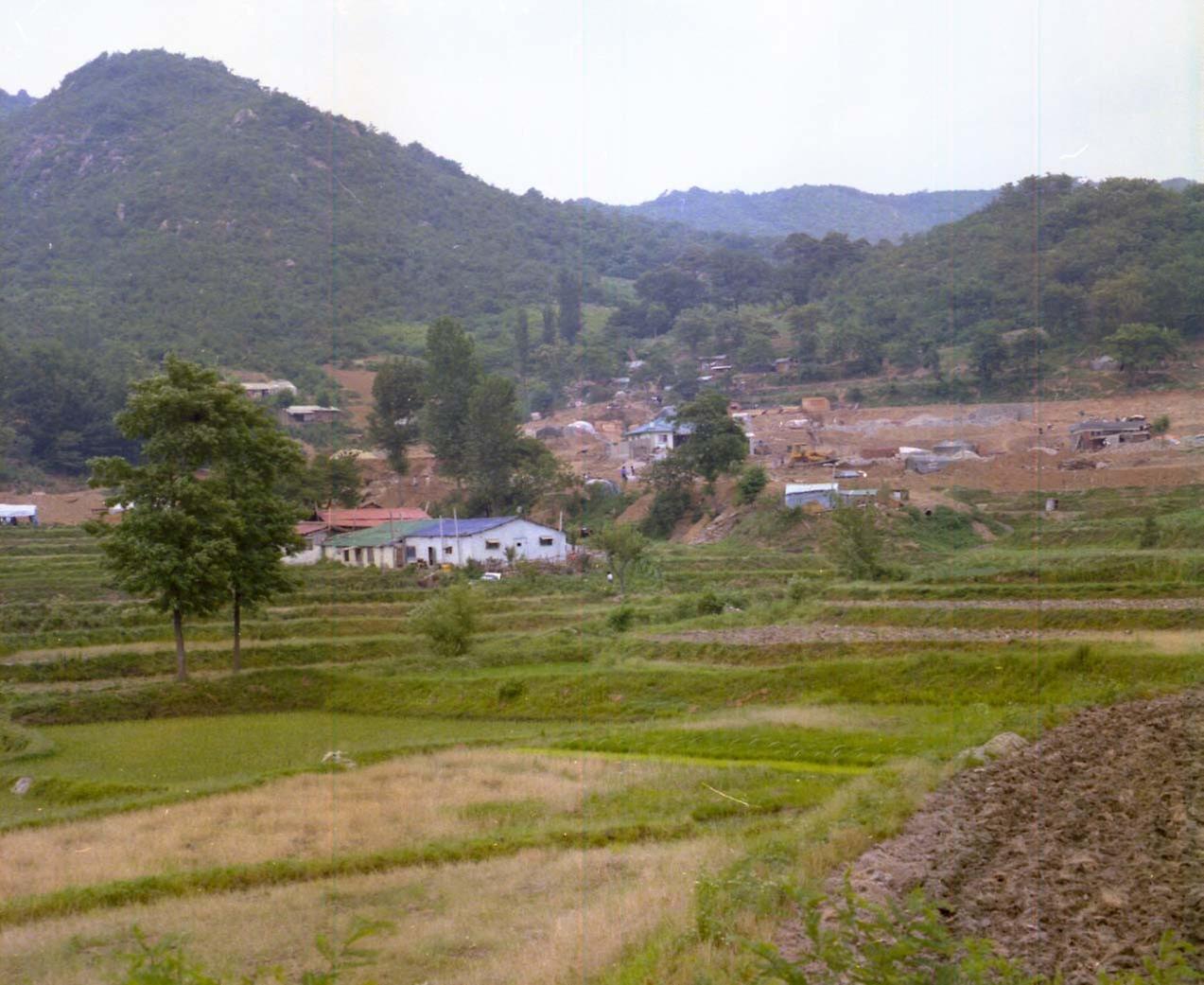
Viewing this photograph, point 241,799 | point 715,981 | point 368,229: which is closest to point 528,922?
point 715,981

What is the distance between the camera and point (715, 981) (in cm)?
598

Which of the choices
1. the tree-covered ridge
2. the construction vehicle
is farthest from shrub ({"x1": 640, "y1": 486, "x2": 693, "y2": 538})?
the tree-covered ridge

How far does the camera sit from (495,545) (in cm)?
3562

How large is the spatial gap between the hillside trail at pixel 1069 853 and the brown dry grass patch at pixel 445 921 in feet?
4.91

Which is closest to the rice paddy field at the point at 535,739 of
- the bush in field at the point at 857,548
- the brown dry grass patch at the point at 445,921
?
the brown dry grass patch at the point at 445,921

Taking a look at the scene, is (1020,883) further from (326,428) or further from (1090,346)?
(326,428)

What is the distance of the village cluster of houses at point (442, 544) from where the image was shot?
115 ft

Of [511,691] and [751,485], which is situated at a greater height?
[751,485]

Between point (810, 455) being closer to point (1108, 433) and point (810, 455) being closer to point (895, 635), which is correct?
point (1108, 433)

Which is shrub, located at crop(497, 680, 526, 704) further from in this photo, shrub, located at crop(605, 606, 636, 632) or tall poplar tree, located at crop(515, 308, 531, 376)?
tall poplar tree, located at crop(515, 308, 531, 376)

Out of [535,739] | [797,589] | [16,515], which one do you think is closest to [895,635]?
[797,589]

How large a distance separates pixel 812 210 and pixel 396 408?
10899 centimetres

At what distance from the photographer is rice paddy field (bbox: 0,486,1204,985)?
862 centimetres

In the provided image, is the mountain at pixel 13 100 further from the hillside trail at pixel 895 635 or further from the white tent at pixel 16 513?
the hillside trail at pixel 895 635
